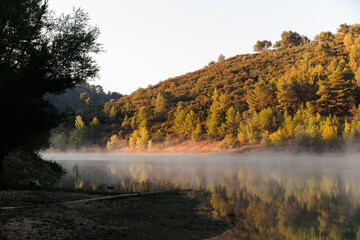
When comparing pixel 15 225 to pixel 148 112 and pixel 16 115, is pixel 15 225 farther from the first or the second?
pixel 148 112

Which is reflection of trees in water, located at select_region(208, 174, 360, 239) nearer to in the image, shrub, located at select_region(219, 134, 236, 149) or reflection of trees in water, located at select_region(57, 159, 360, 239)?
reflection of trees in water, located at select_region(57, 159, 360, 239)

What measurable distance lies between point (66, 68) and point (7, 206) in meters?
9.97

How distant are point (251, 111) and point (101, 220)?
A: 78.9m

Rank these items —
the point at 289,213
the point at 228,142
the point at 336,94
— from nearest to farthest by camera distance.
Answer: the point at 289,213 < the point at 336,94 < the point at 228,142

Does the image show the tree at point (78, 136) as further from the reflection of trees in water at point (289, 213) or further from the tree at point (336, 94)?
the reflection of trees in water at point (289, 213)

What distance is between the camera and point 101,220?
1422cm

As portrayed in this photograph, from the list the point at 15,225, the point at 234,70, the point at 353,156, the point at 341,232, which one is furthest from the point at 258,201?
the point at 234,70

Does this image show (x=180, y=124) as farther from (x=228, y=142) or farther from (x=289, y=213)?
(x=289, y=213)

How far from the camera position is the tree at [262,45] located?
190 metres

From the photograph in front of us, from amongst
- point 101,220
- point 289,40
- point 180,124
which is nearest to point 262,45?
point 289,40

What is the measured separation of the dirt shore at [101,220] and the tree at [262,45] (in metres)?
187

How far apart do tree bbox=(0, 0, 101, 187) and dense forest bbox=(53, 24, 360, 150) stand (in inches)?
2458

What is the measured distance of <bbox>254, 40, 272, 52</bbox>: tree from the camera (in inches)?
7495

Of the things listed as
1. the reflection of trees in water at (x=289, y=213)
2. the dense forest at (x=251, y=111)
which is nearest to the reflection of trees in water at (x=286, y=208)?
the reflection of trees in water at (x=289, y=213)
